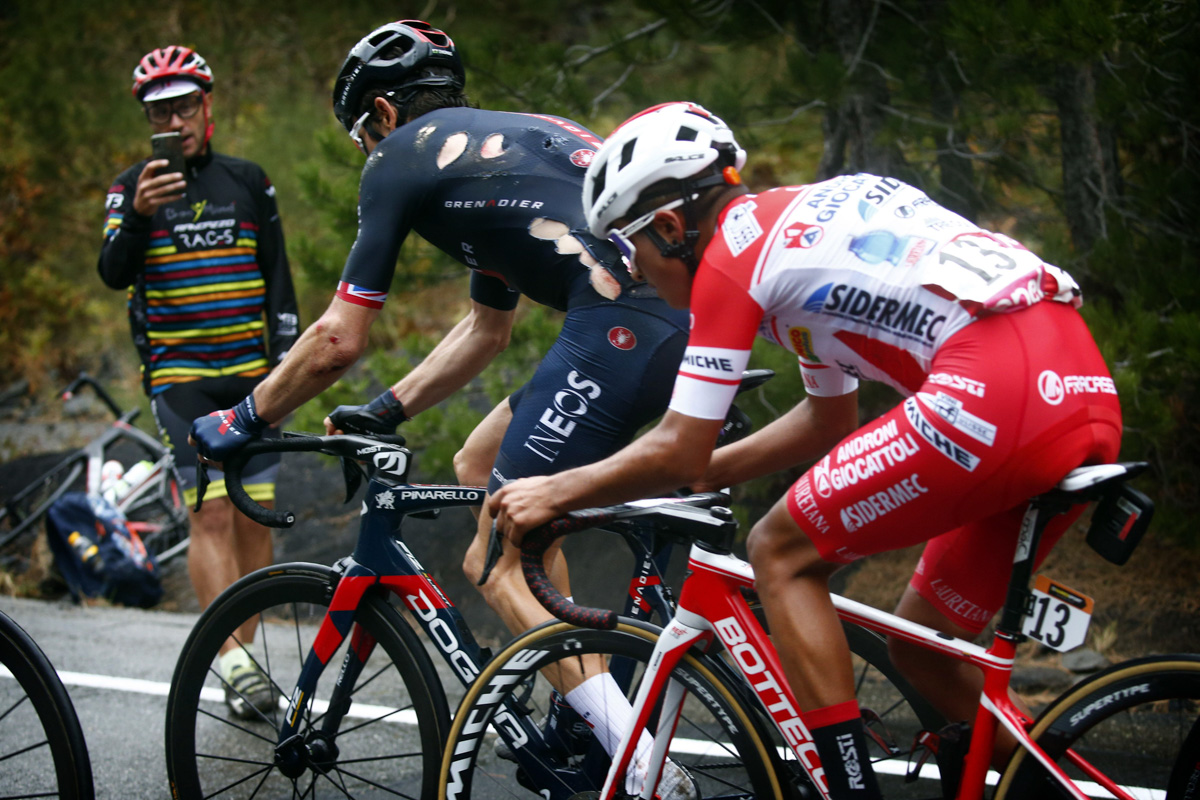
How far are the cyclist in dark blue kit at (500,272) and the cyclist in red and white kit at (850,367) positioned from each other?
372mm

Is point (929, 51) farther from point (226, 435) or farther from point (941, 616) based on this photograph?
point (226, 435)

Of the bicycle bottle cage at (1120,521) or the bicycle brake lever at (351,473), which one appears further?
the bicycle brake lever at (351,473)

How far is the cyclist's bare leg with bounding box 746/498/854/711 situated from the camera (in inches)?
82.7

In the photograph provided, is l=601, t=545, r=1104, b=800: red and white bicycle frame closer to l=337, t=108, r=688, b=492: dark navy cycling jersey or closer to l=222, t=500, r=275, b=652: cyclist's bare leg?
l=337, t=108, r=688, b=492: dark navy cycling jersey

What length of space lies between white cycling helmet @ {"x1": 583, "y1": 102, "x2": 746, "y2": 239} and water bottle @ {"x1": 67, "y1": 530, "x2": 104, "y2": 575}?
5.11 meters

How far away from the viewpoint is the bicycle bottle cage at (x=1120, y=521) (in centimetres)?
190

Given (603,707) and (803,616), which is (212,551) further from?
(803,616)

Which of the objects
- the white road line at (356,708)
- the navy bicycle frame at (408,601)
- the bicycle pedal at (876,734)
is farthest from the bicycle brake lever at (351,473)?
the bicycle pedal at (876,734)

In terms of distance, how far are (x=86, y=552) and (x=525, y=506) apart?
4968 mm

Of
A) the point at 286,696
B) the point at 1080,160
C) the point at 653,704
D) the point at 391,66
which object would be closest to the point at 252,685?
the point at 286,696

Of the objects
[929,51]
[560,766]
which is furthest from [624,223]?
[929,51]

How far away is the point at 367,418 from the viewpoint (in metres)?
2.79

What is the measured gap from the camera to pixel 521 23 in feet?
37.1

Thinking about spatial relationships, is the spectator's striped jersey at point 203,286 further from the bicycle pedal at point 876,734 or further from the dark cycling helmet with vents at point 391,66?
the bicycle pedal at point 876,734
